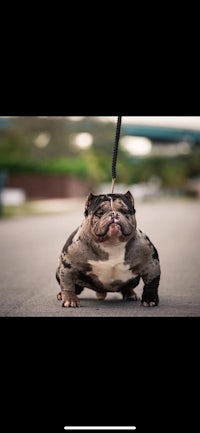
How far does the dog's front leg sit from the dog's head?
253 mm

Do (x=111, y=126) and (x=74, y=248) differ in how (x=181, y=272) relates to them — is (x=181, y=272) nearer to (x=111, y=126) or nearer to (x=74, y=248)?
(x=74, y=248)

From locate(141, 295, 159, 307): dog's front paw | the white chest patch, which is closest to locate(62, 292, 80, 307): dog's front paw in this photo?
the white chest patch

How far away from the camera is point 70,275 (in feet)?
12.0

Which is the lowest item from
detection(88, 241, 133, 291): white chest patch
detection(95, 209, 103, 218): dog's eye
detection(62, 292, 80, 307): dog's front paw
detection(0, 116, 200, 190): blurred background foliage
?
detection(62, 292, 80, 307): dog's front paw

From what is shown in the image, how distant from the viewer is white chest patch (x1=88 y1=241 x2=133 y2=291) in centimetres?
357

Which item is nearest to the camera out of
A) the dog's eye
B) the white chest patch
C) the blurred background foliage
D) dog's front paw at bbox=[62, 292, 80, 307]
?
the dog's eye

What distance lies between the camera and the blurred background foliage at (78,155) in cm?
1880

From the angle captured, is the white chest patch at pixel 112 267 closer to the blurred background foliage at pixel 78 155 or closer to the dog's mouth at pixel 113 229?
the dog's mouth at pixel 113 229

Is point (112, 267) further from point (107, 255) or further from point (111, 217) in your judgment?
point (111, 217)

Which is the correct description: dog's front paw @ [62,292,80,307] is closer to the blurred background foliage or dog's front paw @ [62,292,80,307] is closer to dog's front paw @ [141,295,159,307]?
dog's front paw @ [141,295,159,307]
